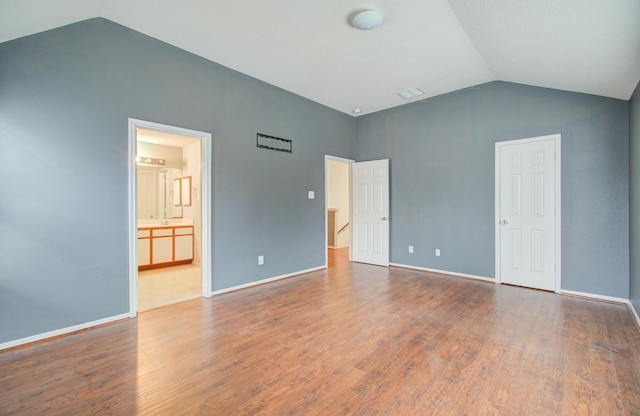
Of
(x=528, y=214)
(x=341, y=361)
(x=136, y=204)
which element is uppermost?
(x=136, y=204)

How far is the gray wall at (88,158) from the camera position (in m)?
2.50

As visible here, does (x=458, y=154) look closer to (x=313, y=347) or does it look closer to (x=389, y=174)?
(x=389, y=174)

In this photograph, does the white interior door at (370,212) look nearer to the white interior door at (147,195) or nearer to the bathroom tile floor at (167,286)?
the bathroom tile floor at (167,286)

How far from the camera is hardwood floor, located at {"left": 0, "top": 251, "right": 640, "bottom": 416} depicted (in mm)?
1778

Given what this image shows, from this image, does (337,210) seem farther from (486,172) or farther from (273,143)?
(486,172)

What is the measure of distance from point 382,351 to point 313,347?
1.88 ft

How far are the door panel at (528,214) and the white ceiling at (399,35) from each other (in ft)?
3.06

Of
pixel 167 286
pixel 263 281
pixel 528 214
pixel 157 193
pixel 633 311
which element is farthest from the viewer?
pixel 157 193

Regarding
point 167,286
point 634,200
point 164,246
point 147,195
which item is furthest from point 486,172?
point 147,195

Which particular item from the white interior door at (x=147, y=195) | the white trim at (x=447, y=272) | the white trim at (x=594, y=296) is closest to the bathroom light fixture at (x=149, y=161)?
the white interior door at (x=147, y=195)

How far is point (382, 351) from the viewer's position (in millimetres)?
2396

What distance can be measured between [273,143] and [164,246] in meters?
3.02

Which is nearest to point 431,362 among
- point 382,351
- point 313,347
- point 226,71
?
point 382,351

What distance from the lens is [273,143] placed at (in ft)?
15.0
